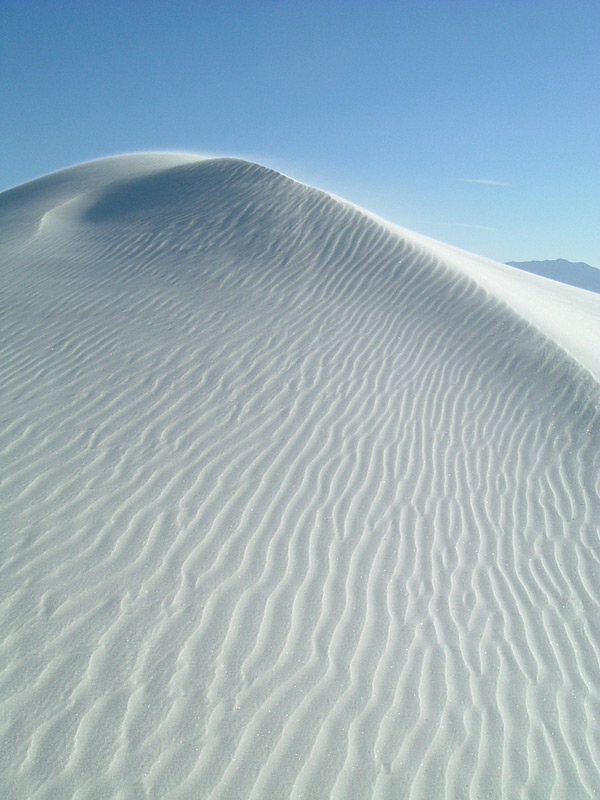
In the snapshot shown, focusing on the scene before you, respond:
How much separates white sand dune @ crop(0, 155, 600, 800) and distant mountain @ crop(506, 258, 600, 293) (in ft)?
300

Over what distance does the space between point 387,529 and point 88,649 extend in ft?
8.06

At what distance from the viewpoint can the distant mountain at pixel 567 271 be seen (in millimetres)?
94331

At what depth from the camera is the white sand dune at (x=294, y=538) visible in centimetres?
329

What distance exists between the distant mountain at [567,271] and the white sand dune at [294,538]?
9155 centimetres

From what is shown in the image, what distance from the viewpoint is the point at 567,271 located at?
104250 millimetres

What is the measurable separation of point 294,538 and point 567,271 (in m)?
112

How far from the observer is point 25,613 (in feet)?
12.6

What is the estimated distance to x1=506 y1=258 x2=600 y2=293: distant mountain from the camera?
9433 cm

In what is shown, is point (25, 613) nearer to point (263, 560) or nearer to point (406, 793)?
point (263, 560)

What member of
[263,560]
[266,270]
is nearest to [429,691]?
[263,560]

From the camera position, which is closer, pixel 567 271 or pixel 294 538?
pixel 294 538

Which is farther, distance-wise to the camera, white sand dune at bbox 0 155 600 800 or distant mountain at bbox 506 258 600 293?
distant mountain at bbox 506 258 600 293

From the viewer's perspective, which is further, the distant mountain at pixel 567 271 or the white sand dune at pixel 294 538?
the distant mountain at pixel 567 271

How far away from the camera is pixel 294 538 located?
478 cm
